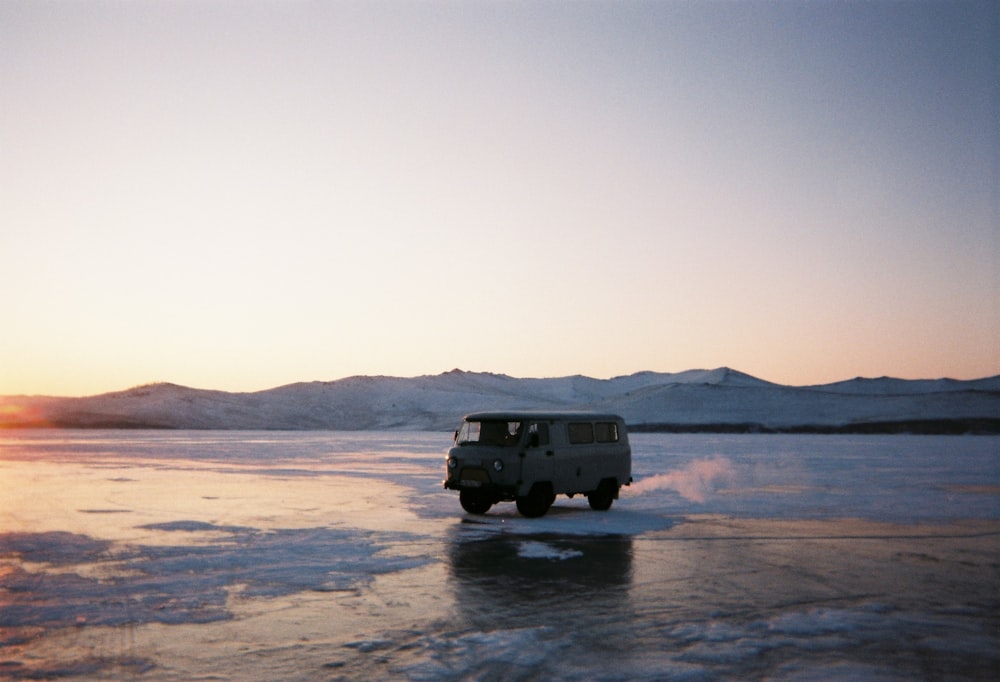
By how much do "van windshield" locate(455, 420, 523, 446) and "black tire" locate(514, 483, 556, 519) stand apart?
4.22ft

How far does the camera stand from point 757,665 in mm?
8406

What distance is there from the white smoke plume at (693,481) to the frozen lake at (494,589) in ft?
11.0

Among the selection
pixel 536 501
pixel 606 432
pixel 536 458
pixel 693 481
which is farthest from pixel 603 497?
pixel 693 481

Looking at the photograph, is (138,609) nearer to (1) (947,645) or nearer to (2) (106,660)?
(2) (106,660)

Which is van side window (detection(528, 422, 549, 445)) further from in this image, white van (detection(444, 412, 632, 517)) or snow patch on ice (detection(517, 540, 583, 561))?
snow patch on ice (detection(517, 540, 583, 561))

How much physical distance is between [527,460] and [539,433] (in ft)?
2.42

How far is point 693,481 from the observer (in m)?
33.5

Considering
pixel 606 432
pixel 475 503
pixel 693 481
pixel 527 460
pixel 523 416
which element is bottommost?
pixel 693 481

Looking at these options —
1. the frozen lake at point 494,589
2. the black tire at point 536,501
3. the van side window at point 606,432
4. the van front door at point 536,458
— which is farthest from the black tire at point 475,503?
the van side window at point 606,432

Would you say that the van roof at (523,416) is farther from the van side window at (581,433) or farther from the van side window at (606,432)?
the van side window at (606,432)

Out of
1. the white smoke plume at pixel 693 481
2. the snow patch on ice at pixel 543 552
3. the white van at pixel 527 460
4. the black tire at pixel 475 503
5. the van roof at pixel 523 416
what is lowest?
the white smoke plume at pixel 693 481

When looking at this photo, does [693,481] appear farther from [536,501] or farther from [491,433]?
[491,433]

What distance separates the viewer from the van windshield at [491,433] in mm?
20734

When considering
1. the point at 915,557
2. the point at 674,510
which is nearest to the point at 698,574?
the point at 915,557
